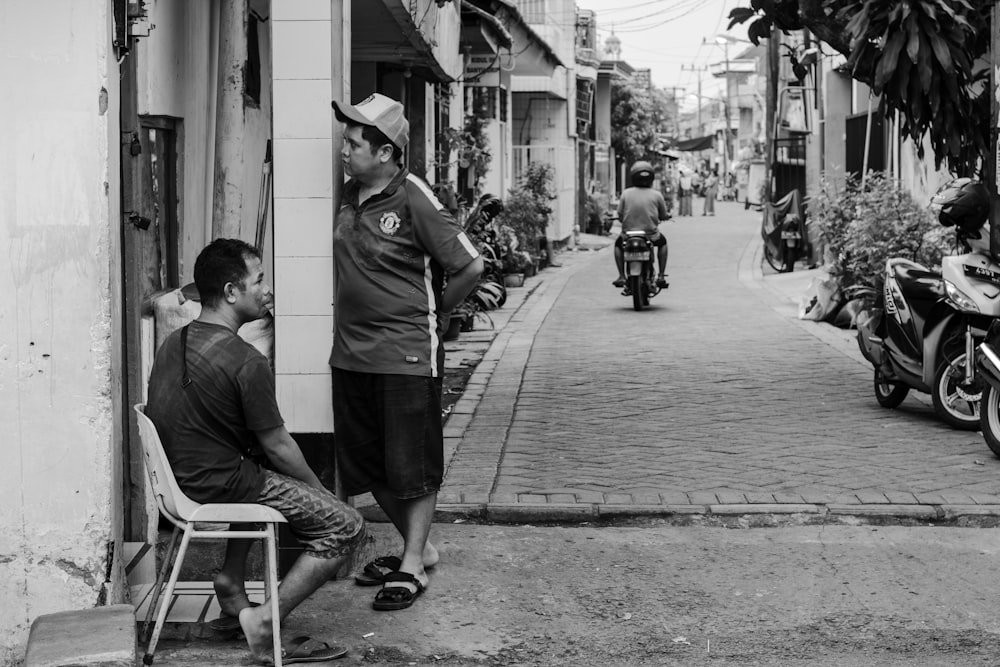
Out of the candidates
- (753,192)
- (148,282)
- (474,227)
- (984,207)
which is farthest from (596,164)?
(148,282)

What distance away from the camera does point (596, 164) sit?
133ft

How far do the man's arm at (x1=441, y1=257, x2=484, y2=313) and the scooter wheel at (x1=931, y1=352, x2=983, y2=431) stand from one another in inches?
166

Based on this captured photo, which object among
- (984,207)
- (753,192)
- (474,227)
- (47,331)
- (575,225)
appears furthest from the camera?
(753,192)

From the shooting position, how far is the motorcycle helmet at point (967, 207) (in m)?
8.54

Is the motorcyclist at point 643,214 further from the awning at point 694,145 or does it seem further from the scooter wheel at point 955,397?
the awning at point 694,145

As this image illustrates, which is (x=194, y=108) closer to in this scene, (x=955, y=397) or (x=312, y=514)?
(x=312, y=514)

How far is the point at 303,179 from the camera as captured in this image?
18.3ft

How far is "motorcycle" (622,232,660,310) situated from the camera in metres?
16.1

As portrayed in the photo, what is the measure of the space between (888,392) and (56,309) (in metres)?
6.35

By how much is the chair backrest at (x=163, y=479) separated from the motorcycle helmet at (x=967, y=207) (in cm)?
564

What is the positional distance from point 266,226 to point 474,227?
6264 millimetres

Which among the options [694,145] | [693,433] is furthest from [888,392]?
[694,145]

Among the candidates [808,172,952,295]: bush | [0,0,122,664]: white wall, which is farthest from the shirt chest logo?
[808,172,952,295]: bush

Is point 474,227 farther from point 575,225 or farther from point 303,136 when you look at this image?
point 575,225
